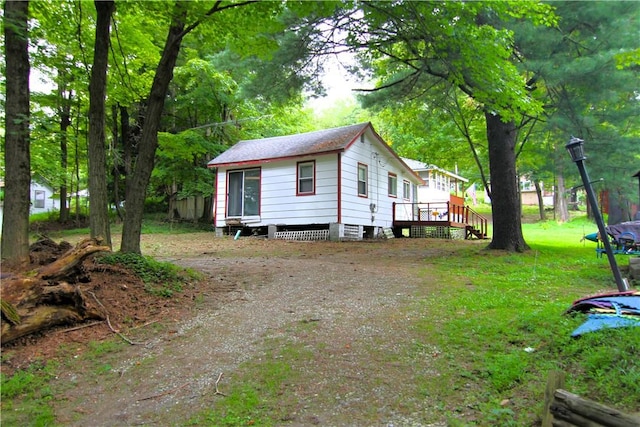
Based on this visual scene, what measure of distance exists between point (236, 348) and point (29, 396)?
1803 mm

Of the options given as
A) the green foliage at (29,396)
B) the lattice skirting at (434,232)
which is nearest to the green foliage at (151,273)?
the green foliage at (29,396)

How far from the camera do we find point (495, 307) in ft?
17.1

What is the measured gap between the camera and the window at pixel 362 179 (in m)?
15.9

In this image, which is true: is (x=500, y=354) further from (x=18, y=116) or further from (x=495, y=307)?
(x=18, y=116)

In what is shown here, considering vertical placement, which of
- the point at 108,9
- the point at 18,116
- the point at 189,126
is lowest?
the point at 18,116

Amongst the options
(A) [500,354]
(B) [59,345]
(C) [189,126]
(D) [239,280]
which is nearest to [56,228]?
(C) [189,126]

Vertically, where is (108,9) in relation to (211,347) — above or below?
above

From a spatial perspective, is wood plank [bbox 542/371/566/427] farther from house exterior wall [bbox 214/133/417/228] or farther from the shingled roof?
the shingled roof

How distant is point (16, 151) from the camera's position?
524cm

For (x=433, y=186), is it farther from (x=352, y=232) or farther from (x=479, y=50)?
(x=479, y=50)

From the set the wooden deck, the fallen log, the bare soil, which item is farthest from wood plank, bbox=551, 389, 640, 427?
the wooden deck

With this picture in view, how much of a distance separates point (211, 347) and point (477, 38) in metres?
6.86

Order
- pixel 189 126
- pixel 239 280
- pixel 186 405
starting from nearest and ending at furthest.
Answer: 1. pixel 186 405
2. pixel 239 280
3. pixel 189 126

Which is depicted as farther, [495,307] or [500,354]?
[495,307]
